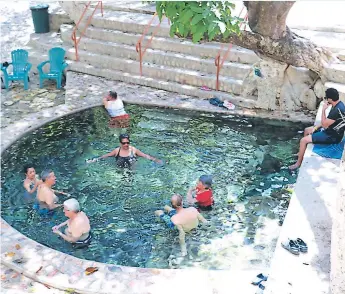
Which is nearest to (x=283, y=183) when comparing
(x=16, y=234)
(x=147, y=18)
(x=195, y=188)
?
(x=195, y=188)

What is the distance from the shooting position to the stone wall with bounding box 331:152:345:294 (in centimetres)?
532

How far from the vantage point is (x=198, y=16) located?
7.08 meters

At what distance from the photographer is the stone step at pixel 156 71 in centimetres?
1355

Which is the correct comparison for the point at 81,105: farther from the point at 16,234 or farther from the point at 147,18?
the point at 16,234

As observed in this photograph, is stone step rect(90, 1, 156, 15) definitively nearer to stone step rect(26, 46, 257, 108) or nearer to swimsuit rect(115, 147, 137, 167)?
stone step rect(26, 46, 257, 108)

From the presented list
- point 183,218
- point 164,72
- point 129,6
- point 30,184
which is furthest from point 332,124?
point 129,6

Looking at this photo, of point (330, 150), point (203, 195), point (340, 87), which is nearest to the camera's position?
point (203, 195)

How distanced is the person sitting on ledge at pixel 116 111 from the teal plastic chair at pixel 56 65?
255 centimetres

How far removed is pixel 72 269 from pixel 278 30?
5.76 m

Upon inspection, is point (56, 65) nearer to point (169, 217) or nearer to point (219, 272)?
point (169, 217)

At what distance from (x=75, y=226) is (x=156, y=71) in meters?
6.71

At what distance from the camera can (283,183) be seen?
408 inches

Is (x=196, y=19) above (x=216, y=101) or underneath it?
above

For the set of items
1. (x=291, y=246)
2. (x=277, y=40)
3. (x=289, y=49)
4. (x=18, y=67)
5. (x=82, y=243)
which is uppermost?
(x=277, y=40)
